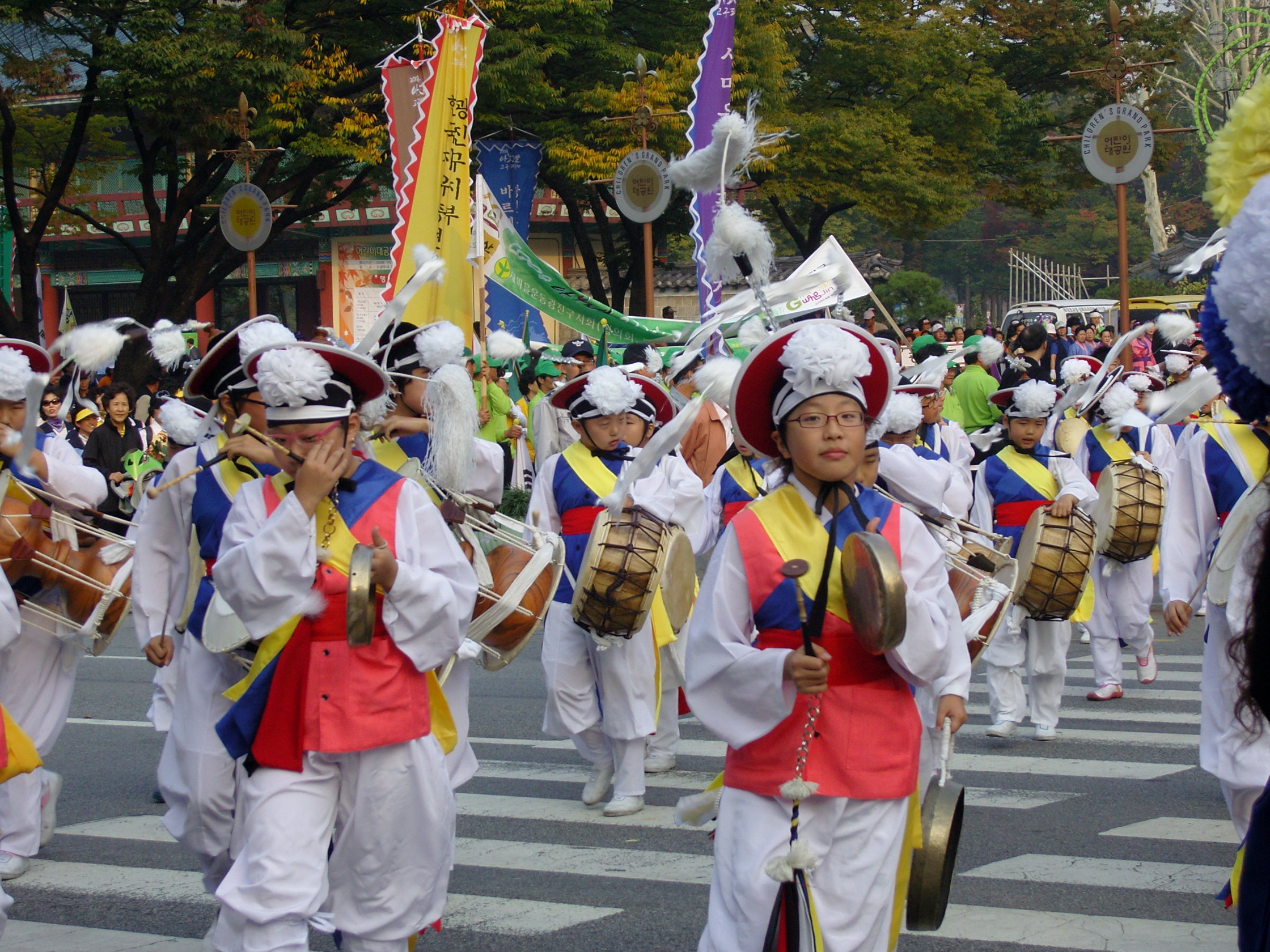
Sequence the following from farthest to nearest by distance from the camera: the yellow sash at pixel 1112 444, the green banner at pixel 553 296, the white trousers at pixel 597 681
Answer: the green banner at pixel 553 296
the yellow sash at pixel 1112 444
the white trousers at pixel 597 681

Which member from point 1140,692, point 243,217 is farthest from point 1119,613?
point 243,217

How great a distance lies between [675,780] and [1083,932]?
2960mm

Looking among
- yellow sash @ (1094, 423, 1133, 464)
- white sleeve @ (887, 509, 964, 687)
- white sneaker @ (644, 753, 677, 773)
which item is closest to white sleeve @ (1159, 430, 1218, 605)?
white sleeve @ (887, 509, 964, 687)

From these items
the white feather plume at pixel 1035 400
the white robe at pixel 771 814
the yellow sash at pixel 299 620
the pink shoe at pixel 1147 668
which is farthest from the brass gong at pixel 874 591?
the pink shoe at pixel 1147 668

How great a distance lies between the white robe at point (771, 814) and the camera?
3.55 meters

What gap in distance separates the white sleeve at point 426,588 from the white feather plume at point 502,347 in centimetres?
367

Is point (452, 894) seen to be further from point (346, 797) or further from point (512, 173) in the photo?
point (512, 173)

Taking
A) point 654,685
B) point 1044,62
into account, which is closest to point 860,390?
point 654,685

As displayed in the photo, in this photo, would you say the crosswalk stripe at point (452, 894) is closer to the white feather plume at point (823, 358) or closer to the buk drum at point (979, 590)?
the buk drum at point (979, 590)

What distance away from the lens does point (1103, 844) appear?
6.11 m

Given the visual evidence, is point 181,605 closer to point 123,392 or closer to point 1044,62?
point 123,392

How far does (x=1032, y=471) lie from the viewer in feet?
28.2

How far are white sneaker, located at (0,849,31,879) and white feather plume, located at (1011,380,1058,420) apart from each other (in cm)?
567

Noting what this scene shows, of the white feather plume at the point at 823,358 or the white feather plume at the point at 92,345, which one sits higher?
the white feather plume at the point at 92,345
